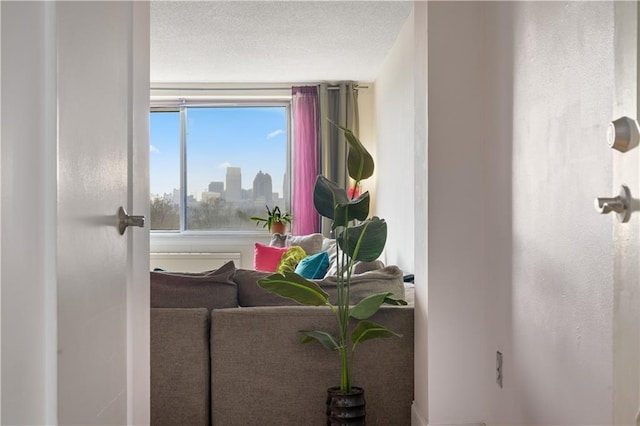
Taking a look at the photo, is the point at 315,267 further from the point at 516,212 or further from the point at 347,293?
the point at 516,212

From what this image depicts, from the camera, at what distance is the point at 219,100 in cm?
846

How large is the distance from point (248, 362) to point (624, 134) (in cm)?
225

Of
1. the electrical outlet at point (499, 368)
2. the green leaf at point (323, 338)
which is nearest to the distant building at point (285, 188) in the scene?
the green leaf at point (323, 338)

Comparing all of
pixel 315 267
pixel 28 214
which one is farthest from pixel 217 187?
pixel 28 214

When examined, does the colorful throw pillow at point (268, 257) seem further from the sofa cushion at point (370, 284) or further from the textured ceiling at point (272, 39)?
the sofa cushion at point (370, 284)

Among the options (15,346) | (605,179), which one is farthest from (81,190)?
(605,179)

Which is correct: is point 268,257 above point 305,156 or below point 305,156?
below

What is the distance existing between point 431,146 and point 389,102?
370 centimetres

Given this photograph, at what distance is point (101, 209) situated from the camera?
1853 millimetres

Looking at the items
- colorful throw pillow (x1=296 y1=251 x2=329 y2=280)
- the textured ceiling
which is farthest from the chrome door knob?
colorful throw pillow (x1=296 y1=251 x2=329 y2=280)

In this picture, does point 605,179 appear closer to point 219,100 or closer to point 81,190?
point 81,190

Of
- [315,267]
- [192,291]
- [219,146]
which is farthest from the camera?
[219,146]

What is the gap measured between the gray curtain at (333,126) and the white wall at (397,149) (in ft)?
1.74

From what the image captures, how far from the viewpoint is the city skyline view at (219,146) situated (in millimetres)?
8609
